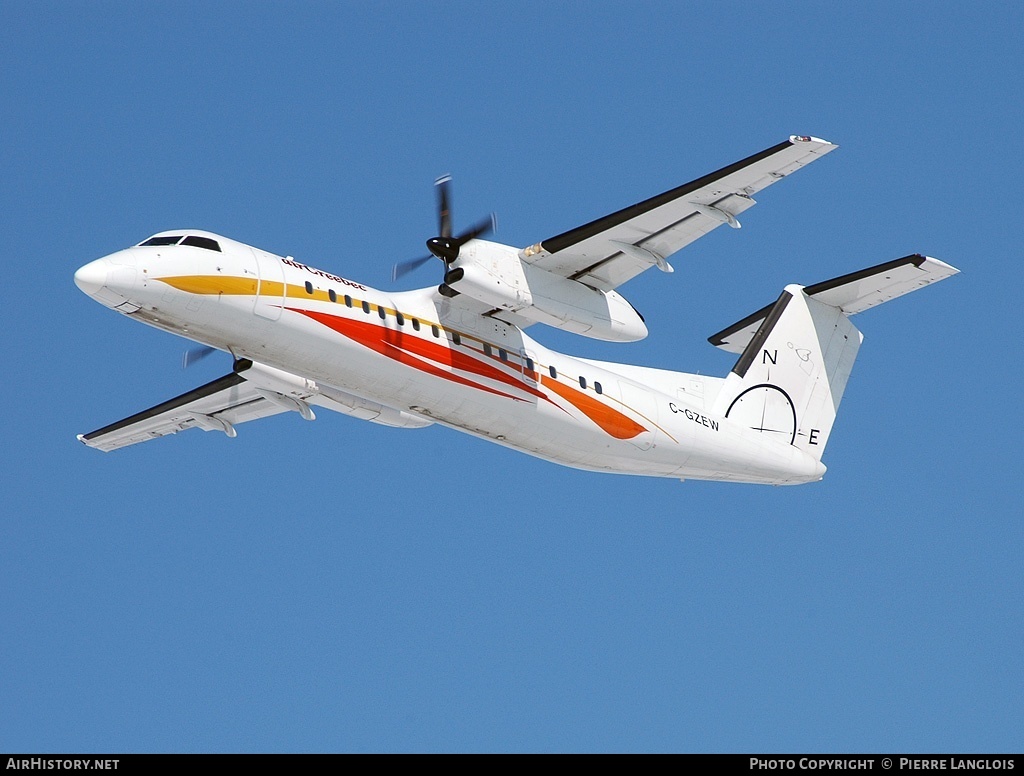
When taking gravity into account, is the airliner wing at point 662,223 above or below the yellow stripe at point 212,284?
above

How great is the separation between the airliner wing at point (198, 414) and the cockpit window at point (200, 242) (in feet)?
10.6

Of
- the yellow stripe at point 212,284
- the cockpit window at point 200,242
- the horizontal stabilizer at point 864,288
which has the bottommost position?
the yellow stripe at point 212,284

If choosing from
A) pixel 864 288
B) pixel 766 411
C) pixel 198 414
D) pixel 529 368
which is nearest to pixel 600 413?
pixel 529 368

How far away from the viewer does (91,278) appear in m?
13.3

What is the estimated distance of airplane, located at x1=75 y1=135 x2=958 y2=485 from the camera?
1407cm

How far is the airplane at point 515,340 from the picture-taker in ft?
46.2

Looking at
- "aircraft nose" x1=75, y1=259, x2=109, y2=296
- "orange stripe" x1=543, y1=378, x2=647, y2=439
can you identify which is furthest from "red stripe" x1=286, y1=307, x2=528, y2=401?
"aircraft nose" x1=75, y1=259, x2=109, y2=296

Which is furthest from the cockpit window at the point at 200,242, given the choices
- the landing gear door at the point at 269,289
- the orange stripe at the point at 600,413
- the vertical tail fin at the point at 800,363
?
the vertical tail fin at the point at 800,363

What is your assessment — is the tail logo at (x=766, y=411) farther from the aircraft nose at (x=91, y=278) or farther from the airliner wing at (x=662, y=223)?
the aircraft nose at (x=91, y=278)

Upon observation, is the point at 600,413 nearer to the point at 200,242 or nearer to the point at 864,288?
the point at 864,288

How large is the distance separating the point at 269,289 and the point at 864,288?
8.73 m

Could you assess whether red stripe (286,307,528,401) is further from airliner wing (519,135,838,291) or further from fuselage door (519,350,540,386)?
airliner wing (519,135,838,291)
